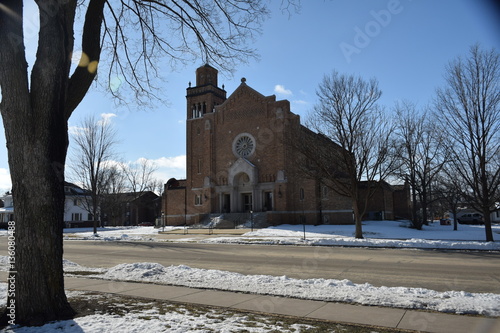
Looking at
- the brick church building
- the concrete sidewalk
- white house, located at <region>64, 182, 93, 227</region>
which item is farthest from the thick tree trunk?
white house, located at <region>64, 182, 93, 227</region>

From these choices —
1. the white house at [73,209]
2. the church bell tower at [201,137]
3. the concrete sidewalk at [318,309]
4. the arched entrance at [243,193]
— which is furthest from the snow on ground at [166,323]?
the white house at [73,209]

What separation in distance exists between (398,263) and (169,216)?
141ft

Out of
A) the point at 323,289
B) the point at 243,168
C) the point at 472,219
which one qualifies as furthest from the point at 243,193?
the point at 323,289

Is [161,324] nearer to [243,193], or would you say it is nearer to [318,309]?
[318,309]

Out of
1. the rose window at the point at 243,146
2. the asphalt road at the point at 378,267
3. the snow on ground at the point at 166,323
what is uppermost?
the rose window at the point at 243,146

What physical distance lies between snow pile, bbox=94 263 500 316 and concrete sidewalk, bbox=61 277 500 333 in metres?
0.33

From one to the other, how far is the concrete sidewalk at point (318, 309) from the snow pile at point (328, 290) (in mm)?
331

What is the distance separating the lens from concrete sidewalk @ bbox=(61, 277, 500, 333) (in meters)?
6.00

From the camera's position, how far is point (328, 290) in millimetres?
8492

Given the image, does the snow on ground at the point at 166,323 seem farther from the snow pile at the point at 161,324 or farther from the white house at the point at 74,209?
the white house at the point at 74,209

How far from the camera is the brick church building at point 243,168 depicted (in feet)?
144

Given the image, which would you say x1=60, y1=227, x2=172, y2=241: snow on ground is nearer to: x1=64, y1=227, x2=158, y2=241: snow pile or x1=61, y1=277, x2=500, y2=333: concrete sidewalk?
x1=64, y1=227, x2=158, y2=241: snow pile

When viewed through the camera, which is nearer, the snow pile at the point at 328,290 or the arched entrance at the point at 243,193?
the snow pile at the point at 328,290

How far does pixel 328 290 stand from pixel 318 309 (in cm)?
159
